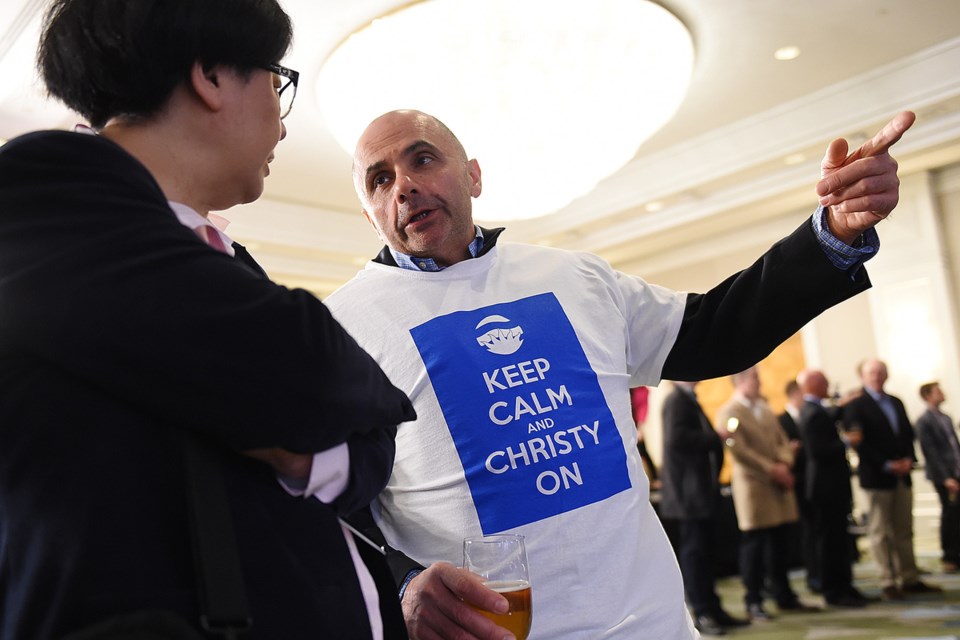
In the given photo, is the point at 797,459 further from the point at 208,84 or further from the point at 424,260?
the point at 208,84

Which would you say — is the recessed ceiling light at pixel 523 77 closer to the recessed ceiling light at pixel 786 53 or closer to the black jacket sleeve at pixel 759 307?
the recessed ceiling light at pixel 786 53

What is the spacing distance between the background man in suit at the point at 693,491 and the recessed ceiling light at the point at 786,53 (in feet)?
7.34

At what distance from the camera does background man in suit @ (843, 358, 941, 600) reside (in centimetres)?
→ 543

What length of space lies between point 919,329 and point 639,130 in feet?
12.6

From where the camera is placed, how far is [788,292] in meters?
1.34

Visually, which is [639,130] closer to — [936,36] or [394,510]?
[936,36]

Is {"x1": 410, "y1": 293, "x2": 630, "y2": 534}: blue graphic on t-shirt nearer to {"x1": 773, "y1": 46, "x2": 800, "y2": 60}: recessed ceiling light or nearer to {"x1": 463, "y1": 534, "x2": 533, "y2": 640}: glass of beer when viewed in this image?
{"x1": 463, "y1": 534, "x2": 533, "y2": 640}: glass of beer

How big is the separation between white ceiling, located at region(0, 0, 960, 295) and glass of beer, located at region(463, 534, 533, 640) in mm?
4099

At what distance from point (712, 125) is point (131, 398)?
22.1ft

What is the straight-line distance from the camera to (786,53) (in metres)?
5.68

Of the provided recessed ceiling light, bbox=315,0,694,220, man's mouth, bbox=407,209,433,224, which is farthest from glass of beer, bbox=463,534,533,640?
recessed ceiling light, bbox=315,0,694,220

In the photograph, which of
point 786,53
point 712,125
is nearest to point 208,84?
point 786,53

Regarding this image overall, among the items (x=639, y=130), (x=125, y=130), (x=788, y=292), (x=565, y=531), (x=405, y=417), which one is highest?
(x=639, y=130)

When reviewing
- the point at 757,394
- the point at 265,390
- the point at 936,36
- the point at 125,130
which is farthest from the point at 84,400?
the point at 936,36
